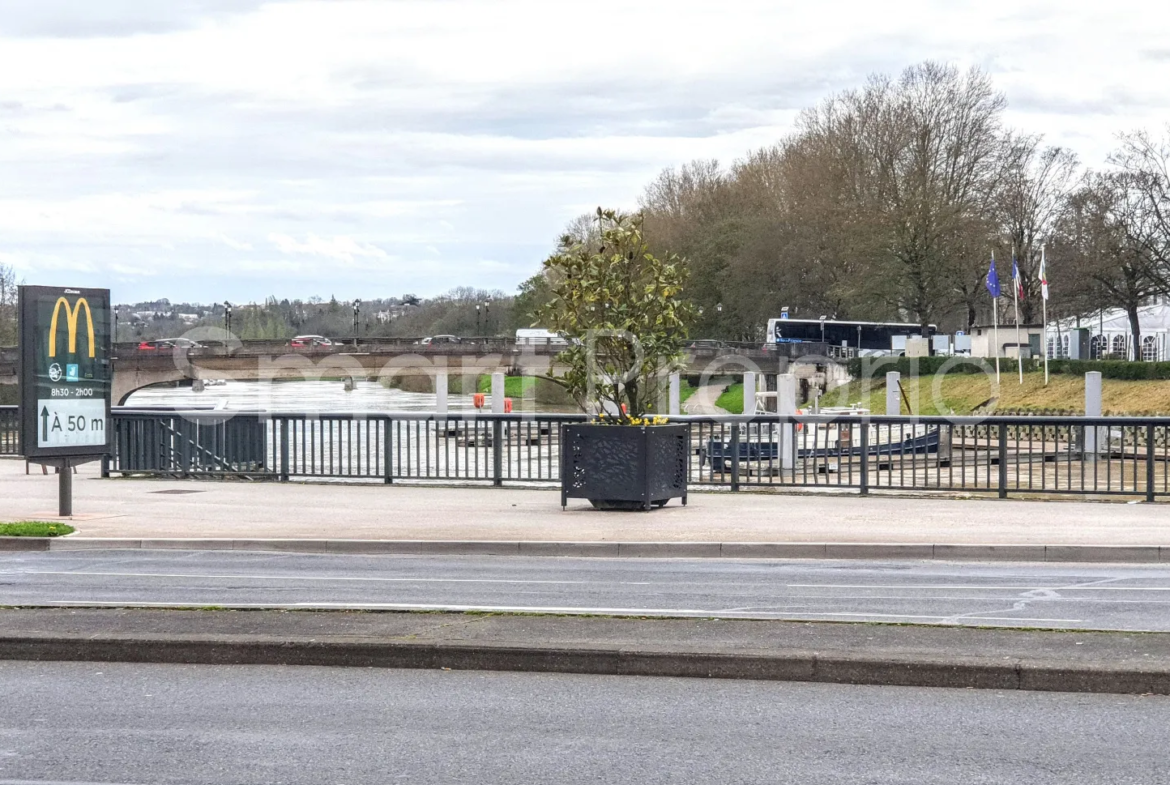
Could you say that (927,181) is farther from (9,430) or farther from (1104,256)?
(9,430)

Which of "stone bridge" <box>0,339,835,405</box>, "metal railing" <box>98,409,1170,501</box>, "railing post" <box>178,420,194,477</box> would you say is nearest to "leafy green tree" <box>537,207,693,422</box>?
"metal railing" <box>98,409,1170,501</box>

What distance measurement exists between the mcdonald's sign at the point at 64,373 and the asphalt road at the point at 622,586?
2401mm

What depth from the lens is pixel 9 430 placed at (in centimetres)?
2720

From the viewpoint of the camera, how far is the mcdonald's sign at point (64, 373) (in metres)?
16.8

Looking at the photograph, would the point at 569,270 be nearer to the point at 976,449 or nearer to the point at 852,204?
the point at 976,449

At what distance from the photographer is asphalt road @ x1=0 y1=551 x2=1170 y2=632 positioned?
10.7m

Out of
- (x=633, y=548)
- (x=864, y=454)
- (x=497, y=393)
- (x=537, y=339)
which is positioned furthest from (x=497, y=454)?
(x=537, y=339)

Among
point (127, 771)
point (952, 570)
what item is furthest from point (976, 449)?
point (127, 771)

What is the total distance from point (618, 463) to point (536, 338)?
3172 inches

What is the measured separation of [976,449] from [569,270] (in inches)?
260

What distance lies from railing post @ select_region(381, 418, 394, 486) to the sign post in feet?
15.7

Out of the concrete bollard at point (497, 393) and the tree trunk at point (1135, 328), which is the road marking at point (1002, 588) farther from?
the tree trunk at point (1135, 328)

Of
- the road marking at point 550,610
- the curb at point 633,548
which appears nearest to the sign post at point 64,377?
the curb at point 633,548

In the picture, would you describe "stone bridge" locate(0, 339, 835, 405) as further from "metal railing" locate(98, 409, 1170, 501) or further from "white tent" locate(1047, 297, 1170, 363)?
"metal railing" locate(98, 409, 1170, 501)
